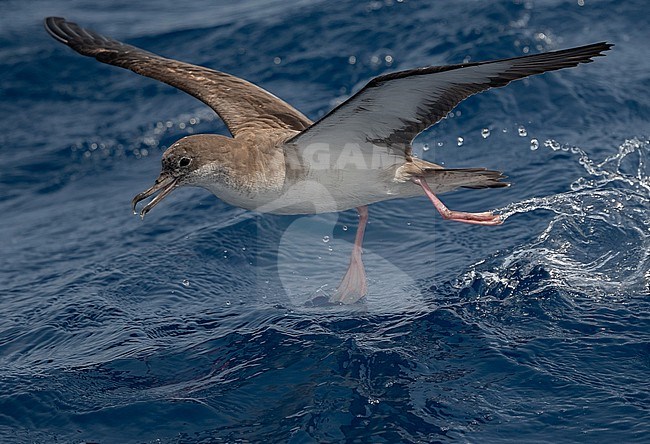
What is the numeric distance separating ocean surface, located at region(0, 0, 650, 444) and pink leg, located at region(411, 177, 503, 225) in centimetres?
60

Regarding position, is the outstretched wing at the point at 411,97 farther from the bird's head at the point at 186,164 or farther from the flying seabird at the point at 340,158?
the bird's head at the point at 186,164

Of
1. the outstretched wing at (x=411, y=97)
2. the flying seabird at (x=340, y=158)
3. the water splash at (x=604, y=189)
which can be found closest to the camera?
the outstretched wing at (x=411, y=97)

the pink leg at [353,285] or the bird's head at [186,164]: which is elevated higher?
the bird's head at [186,164]

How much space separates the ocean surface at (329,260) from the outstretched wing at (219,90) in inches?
60.8

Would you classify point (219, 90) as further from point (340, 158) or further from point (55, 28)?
point (55, 28)

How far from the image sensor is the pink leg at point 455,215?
762 centimetres

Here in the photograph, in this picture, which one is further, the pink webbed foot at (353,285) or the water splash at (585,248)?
the pink webbed foot at (353,285)

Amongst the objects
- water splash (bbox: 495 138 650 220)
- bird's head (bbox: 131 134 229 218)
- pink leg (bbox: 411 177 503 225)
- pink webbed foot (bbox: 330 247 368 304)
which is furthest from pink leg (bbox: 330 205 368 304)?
bird's head (bbox: 131 134 229 218)

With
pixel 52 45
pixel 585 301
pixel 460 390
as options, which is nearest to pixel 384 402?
pixel 460 390

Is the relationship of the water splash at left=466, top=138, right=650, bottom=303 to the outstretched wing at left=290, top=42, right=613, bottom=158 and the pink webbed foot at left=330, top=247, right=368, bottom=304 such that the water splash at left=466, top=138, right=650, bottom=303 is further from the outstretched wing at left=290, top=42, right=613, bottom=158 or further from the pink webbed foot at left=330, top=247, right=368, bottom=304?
the outstretched wing at left=290, top=42, right=613, bottom=158

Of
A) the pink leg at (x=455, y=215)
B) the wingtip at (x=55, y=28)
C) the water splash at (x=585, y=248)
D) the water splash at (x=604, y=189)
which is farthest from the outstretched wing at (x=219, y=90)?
the water splash at (x=604, y=189)

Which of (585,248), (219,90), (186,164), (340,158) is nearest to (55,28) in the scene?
(219,90)

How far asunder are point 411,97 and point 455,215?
1314 millimetres

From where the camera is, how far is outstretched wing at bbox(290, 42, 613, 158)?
598cm
